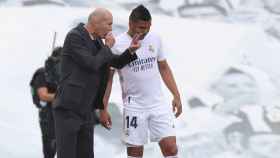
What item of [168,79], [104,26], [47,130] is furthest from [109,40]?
[47,130]

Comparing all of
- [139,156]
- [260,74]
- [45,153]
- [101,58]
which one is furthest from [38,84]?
[260,74]

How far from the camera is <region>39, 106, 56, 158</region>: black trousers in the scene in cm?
521

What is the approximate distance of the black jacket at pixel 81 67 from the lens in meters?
4.05

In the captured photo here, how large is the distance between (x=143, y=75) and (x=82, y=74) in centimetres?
62

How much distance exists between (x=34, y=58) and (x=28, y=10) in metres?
0.38

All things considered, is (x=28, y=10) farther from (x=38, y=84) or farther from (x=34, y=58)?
(x=38, y=84)

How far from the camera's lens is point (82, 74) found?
4078mm

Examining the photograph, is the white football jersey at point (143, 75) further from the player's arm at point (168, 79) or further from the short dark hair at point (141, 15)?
the short dark hair at point (141, 15)

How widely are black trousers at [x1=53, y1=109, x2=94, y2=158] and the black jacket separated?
0.04 m

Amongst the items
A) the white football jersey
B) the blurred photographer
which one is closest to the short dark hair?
the white football jersey

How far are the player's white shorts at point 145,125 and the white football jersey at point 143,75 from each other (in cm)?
4

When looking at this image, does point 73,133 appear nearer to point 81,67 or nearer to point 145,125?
point 81,67

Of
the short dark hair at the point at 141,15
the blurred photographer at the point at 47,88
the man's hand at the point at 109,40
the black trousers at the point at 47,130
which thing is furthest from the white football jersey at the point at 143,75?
the black trousers at the point at 47,130

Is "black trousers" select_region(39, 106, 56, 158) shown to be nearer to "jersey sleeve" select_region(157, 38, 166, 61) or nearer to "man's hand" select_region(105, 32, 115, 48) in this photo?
"jersey sleeve" select_region(157, 38, 166, 61)
